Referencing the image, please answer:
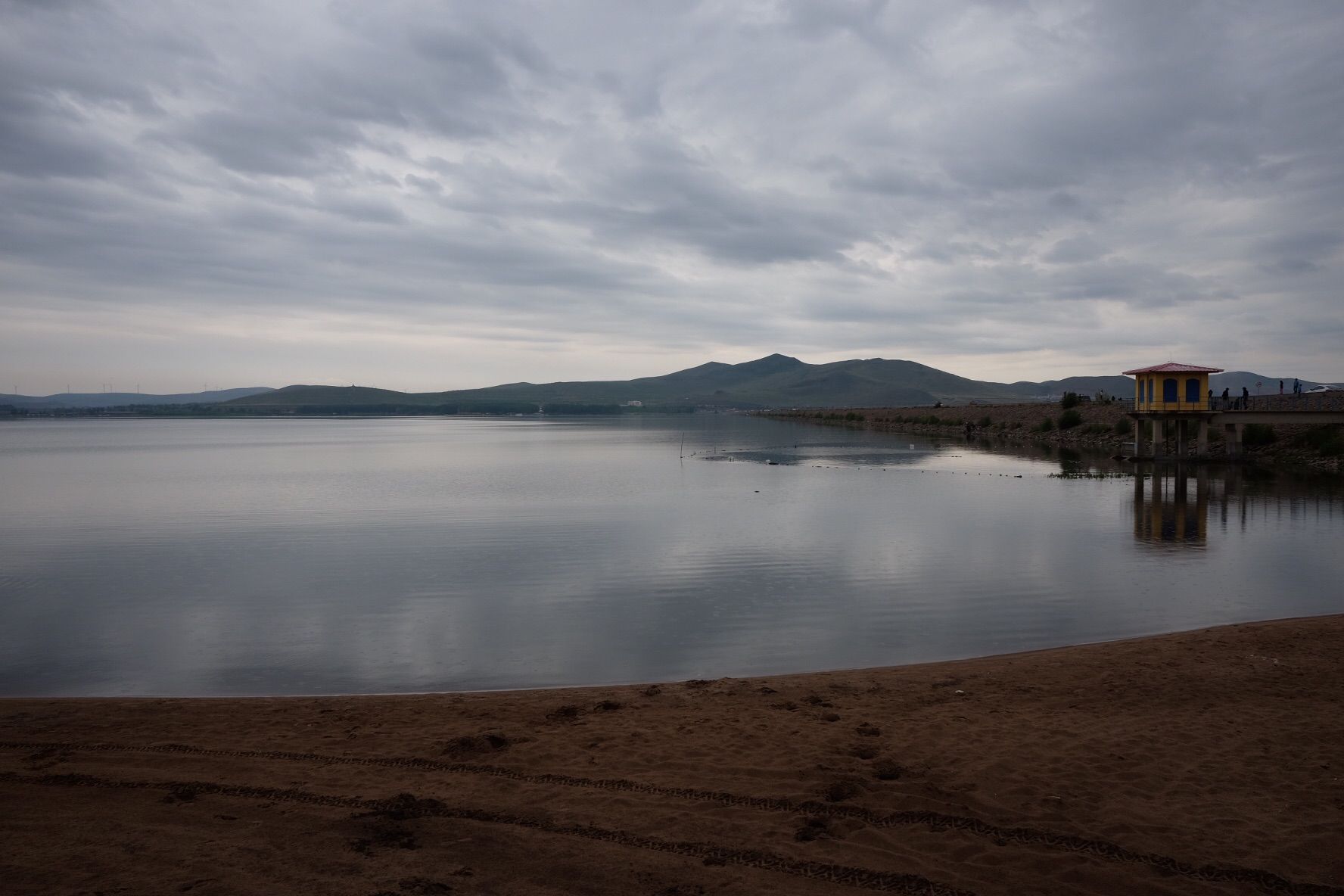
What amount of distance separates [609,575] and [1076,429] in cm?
5419

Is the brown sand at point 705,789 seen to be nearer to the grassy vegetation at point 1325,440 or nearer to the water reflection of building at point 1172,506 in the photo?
the water reflection of building at point 1172,506

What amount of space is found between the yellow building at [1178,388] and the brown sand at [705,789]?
106 feet

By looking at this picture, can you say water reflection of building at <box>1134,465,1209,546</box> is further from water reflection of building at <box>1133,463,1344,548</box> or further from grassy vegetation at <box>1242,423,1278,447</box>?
grassy vegetation at <box>1242,423,1278,447</box>

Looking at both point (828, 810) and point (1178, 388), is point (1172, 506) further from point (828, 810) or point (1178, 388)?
point (828, 810)

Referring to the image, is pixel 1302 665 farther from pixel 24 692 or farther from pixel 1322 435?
pixel 1322 435

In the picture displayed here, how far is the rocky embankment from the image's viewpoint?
1473 inches

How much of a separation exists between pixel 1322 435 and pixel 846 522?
27.9 m

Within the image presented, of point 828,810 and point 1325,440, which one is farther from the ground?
point 1325,440

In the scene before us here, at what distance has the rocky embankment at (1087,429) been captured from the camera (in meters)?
37.4

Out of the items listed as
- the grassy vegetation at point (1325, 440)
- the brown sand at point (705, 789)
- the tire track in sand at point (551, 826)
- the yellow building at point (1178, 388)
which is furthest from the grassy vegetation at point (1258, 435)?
the tire track in sand at point (551, 826)

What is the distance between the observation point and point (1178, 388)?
37.7m

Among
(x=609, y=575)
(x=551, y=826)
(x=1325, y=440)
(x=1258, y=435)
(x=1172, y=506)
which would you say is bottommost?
(x=609, y=575)

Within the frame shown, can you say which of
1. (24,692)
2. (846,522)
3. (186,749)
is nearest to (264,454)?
(846,522)

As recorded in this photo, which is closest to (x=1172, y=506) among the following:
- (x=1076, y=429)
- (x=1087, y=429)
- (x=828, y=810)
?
(x=828, y=810)
